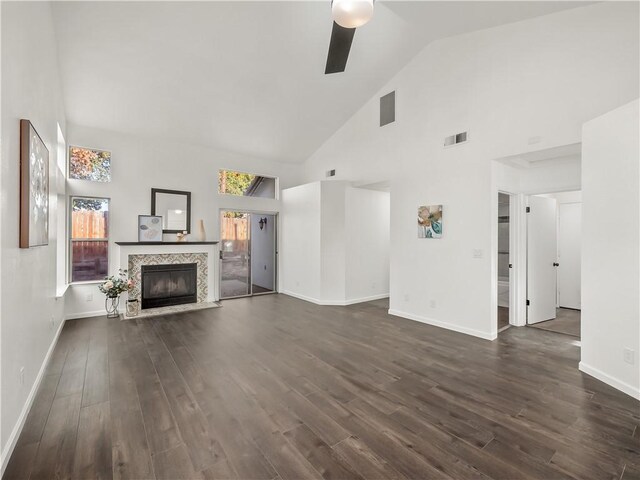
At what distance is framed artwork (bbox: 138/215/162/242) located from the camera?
18.4 ft

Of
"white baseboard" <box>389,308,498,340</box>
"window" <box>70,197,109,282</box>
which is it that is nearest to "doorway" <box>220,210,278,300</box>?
"window" <box>70,197,109,282</box>

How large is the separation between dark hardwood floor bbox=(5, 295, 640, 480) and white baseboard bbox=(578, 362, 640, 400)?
0.24 ft

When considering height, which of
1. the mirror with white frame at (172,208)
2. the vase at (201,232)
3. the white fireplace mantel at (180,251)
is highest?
the mirror with white frame at (172,208)

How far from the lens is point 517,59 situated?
149 inches

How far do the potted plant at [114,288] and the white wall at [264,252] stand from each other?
309 centimetres

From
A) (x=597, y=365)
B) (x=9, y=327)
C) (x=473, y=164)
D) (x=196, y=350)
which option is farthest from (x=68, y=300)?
(x=597, y=365)

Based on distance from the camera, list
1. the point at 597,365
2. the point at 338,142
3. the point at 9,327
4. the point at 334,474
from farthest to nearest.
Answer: the point at 338,142 < the point at 597,365 < the point at 9,327 < the point at 334,474

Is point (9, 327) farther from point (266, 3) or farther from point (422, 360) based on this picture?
point (266, 3)

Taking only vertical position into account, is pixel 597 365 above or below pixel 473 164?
below

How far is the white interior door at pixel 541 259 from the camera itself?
4730 mm

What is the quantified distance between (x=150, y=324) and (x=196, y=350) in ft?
5.42

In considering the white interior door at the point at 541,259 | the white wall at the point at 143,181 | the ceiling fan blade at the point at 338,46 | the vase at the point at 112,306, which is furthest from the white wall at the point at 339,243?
the vase at the point at 112,306

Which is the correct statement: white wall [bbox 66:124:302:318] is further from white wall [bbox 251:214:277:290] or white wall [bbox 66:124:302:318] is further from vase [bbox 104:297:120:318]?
white wall [bbox 251:214:277:290]

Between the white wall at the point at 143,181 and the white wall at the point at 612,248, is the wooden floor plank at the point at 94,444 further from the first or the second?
the white wall at the point at 612,248
